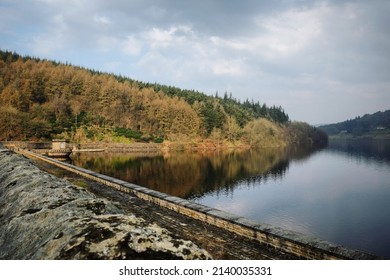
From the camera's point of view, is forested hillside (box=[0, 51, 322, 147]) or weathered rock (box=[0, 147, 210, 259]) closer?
weathered rock (box=[0, 147, 210, 259])

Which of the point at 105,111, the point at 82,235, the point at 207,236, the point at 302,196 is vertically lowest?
the point at 302,196

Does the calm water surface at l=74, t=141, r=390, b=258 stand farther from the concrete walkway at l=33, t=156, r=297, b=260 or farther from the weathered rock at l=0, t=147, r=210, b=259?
the weathered rock at l=0, t=147, r=210, b=259

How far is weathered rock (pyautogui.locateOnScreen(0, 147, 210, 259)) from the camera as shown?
9.36ft

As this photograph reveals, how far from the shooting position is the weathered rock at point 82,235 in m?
2.85

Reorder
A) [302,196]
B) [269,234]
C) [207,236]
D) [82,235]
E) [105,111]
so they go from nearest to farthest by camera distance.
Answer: [82,235] → [269,234] → [207,236] → [302,196] → [105,111]

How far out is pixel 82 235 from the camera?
10.1 feet

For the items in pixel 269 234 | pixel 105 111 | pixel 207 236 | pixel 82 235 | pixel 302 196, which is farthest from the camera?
pixel 105 111

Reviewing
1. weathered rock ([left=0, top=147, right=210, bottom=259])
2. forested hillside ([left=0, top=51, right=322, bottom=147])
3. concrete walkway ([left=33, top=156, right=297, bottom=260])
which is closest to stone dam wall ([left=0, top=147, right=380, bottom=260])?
concrete walkway ([left=33, top=156, right=297, bottom=260])

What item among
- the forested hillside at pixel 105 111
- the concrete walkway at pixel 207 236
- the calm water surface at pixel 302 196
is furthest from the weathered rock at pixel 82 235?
the forested hillside at pixel 105 111

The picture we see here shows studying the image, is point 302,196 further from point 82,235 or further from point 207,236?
point 82,235

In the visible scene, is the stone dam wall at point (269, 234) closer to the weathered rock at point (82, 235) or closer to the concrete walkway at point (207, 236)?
the concrete walkway at point (207, 236)

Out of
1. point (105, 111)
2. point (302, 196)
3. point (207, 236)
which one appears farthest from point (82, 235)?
point (105, 111)

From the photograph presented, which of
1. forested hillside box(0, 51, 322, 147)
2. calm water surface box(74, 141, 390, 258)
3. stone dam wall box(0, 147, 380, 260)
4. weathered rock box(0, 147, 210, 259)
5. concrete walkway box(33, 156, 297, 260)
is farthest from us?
forested hillside box(0, 51, 322, 147)
